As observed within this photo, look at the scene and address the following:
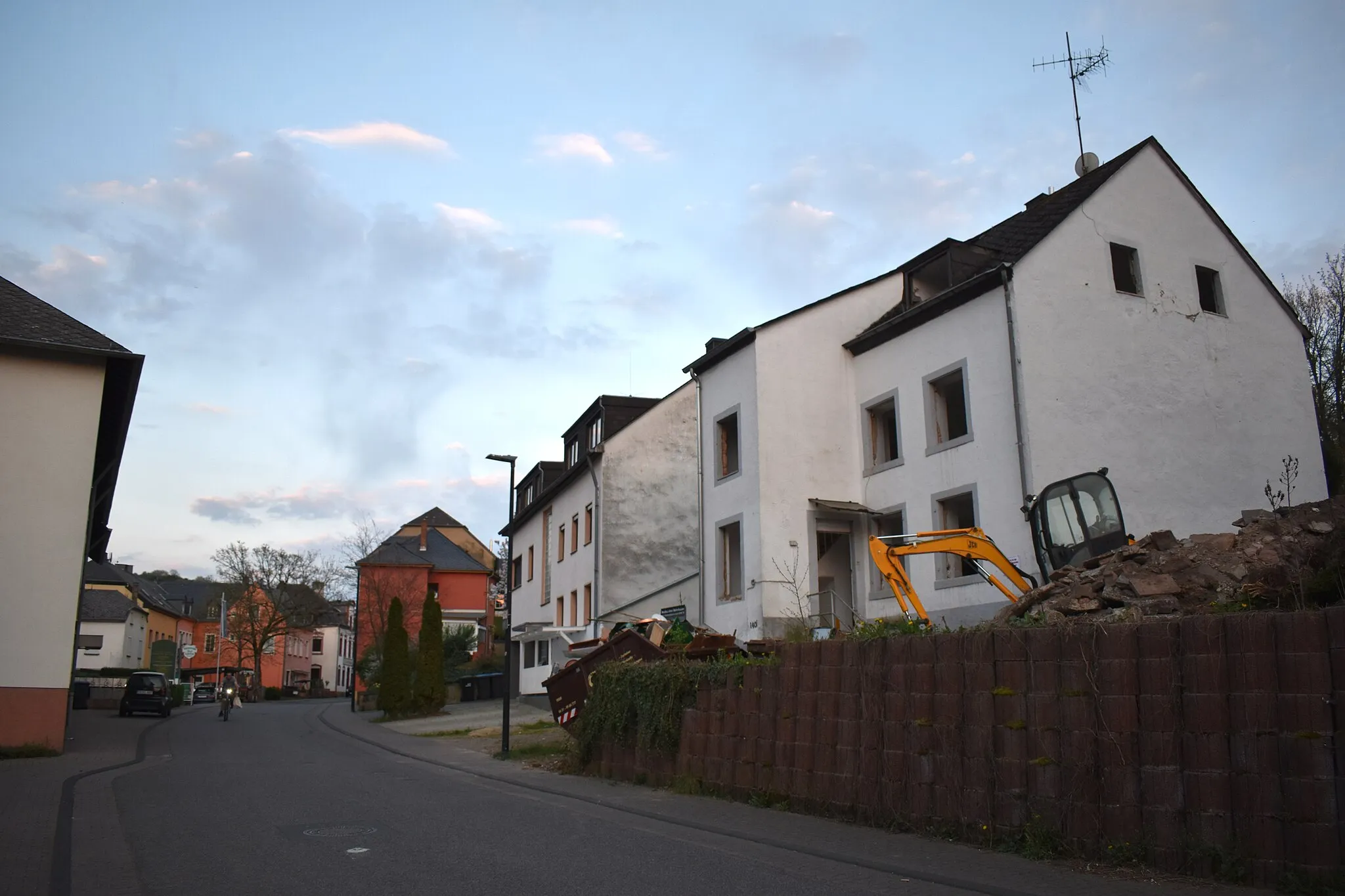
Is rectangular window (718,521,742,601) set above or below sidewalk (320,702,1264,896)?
above

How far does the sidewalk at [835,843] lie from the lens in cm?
762

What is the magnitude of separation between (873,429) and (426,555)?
58.4 metres

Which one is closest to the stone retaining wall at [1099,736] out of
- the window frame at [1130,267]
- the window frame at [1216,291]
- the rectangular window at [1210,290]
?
the window frame at [1130,267]

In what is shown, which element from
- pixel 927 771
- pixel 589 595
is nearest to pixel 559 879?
pixel 927 771

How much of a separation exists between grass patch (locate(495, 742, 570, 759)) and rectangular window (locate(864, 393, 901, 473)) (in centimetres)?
941

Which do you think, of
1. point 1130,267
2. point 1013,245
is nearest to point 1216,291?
point 1130,267

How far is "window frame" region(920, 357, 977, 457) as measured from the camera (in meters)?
21.4

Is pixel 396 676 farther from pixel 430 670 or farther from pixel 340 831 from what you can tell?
pixel 340 831

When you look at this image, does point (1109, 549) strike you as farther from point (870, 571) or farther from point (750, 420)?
point (750, 420)

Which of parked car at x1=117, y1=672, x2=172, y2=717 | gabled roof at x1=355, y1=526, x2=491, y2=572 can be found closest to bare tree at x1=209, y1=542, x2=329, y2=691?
gabled roof at x1=355, y1=526, x2=491, y2=572

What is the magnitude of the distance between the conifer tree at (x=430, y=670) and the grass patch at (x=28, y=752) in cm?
1841

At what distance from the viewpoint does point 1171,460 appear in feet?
70.5

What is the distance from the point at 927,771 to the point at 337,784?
9330 mm

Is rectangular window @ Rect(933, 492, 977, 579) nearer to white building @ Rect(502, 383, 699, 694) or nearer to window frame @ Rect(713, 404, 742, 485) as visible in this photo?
window frame @ Rect(713, 404, 742, 485)
